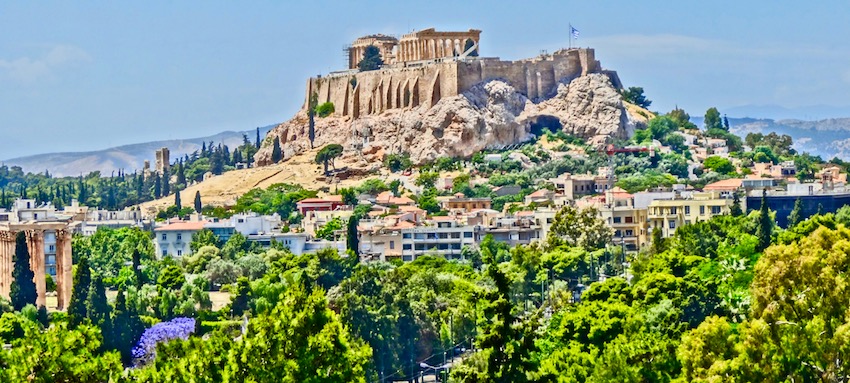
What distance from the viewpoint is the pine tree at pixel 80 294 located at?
201ft

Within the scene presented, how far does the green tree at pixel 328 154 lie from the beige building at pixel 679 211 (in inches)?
1416

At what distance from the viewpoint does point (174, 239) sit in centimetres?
9456

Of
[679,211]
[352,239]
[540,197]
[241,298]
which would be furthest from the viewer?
[540,197]

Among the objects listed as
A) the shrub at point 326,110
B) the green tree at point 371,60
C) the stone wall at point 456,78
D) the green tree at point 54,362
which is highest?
the green tree at point 371,60

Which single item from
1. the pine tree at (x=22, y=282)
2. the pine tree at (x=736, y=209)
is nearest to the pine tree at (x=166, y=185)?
the pine tree at (x=736, y=209)

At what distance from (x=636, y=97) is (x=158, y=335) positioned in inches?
3109

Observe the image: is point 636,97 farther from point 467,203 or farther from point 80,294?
point 80,294

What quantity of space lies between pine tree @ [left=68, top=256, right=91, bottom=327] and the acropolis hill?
56.4m

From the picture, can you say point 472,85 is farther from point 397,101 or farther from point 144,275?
point 144,275

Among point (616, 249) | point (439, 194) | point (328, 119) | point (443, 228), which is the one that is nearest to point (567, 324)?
point (616, 249)

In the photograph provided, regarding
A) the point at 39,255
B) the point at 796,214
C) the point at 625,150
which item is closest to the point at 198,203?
the point at 625,150

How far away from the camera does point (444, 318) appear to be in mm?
59781

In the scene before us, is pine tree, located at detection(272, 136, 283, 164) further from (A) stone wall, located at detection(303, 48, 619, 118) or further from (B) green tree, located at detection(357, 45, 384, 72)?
(B) green tree, located at detection(357, 45, 384, 72)

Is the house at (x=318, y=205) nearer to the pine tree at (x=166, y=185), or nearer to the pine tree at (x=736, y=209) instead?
the pine tree at (x=736, y=209)
